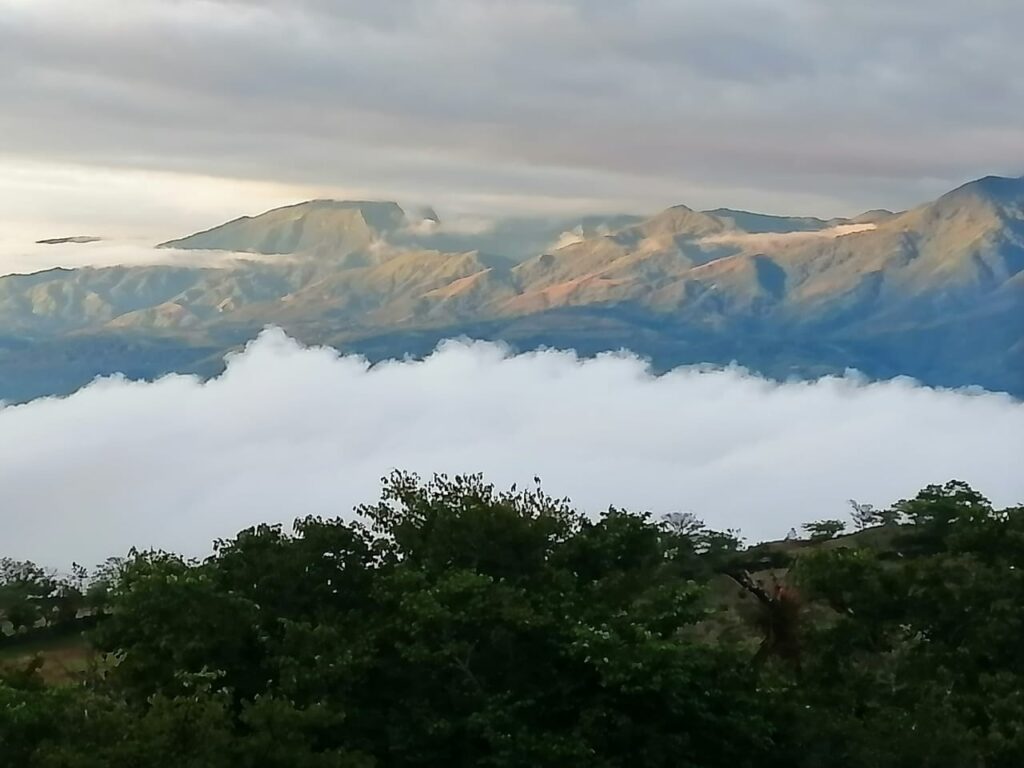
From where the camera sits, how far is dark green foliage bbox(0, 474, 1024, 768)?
2003 cm

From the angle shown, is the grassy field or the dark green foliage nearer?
the dark green foliage

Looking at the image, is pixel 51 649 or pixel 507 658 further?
pixel 51 649

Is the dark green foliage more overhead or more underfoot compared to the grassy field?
more overhead

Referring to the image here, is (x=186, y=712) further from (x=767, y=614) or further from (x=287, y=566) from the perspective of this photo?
(x=767, y=614)

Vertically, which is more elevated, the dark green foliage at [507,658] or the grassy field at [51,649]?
the dark green foliage at [507,658]

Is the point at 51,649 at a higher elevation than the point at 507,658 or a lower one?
lower

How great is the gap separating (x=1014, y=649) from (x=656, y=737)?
28.3 feet

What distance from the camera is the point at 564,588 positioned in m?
24.6

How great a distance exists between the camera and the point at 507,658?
74.4 feet

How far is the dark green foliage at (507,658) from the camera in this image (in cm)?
2003

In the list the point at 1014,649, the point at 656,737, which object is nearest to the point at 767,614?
the point at 1014,649


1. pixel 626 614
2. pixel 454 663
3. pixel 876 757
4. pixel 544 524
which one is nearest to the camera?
pixel 876 757

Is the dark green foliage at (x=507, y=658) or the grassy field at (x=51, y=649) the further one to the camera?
the grassy field at (x=51, y=649)

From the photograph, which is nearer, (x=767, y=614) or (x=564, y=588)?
(x=564, y=588)
